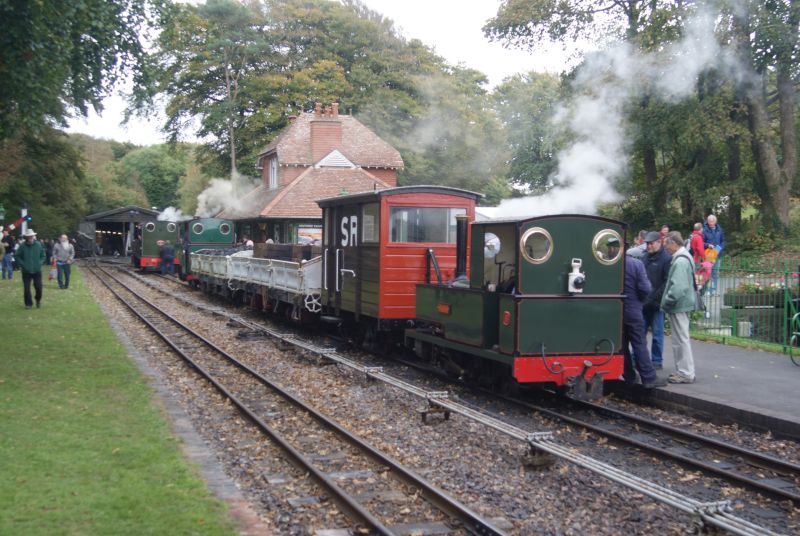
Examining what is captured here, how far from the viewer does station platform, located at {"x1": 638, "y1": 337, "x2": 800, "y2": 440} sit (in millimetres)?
8305

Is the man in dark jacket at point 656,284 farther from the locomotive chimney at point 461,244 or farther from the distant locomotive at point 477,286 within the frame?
the locomotive chimney at point 461,244

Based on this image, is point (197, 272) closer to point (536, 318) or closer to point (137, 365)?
point (137, 365)

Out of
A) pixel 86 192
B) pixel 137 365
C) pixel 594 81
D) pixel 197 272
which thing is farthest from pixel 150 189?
pixel 137 365

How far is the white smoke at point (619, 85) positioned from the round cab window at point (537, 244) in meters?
10.4

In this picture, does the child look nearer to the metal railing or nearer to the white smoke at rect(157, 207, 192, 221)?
the metal railing

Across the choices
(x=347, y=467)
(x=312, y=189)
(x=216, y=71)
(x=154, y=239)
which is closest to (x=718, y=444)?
(x=347, y=467)

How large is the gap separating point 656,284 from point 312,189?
87.3 feet

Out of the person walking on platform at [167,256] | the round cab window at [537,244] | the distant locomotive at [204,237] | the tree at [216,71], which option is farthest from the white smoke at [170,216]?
the round cab window at [537,244]

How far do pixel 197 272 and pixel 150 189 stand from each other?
239ft

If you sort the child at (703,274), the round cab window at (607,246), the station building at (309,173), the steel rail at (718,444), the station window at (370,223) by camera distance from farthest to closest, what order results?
the station building at (309,173)
the child at (703,274)
the station window at (370,223)
the round cab window at (607,246)
the steel rail at (718,444)

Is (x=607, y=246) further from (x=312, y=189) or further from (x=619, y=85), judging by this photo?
(x=312, y=189)

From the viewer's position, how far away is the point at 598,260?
9.14 meters

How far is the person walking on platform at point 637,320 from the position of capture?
961cm

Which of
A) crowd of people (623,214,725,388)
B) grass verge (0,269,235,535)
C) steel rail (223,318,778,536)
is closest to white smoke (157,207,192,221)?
grass verge (0,269,235,535)
